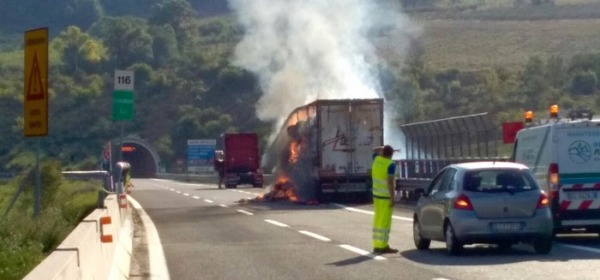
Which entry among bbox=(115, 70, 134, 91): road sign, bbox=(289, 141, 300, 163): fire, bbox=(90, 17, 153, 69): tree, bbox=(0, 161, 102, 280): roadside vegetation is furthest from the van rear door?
bbox=(90, 17, 153, 69): tree

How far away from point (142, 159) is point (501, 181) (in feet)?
274

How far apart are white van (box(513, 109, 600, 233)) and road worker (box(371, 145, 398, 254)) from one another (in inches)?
111

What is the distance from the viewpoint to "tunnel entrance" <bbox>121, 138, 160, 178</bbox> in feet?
309

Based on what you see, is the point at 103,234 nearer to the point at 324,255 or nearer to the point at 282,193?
the point at 324,255

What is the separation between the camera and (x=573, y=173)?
2077 cm

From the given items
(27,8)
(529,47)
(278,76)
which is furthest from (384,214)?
(27,8)

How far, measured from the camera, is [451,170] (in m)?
19.7

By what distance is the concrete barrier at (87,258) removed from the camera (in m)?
8.66

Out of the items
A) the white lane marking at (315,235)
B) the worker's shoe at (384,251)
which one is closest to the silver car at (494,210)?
the worker's shoe at (384,251)

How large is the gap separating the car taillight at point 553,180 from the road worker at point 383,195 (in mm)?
2788

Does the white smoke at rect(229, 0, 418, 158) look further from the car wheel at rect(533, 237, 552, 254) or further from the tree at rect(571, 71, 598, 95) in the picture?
the car wheel at rect(533, 237, 552, 254)

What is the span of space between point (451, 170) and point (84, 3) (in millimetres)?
173135

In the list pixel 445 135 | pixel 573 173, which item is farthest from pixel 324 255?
pixel 445 135

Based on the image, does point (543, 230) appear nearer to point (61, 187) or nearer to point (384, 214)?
point (384, 214)
